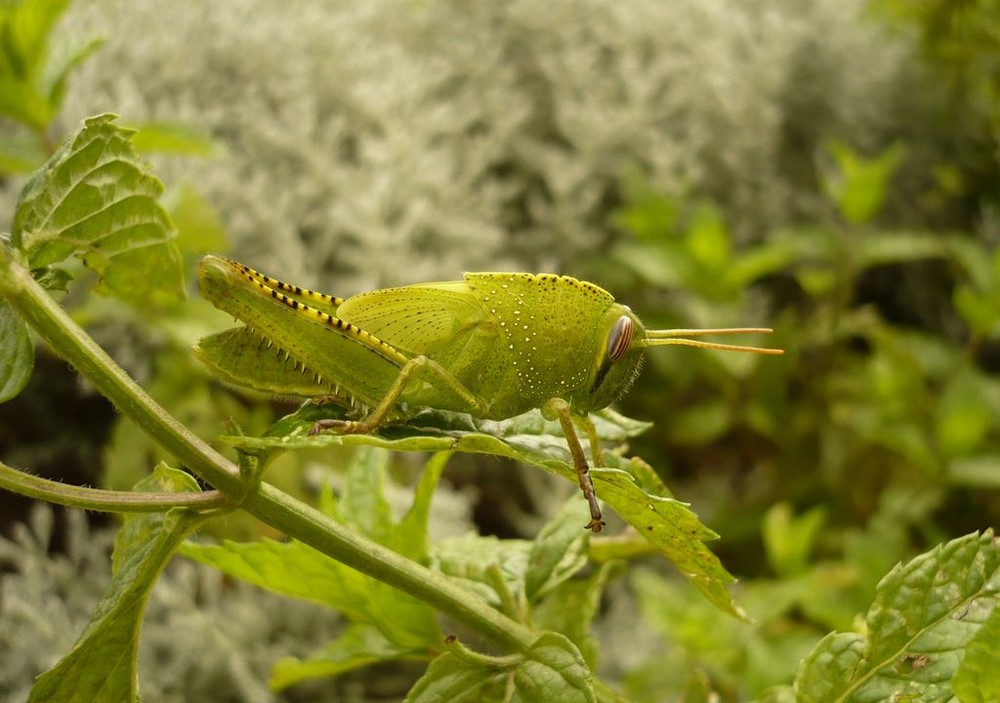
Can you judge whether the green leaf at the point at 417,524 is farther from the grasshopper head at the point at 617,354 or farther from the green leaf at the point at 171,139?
the green leaf at the point at 171,139

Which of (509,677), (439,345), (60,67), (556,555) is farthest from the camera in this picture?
(60,67)

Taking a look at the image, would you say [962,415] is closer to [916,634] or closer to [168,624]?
[916,634]

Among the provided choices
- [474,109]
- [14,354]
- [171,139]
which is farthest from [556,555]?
[474,109]

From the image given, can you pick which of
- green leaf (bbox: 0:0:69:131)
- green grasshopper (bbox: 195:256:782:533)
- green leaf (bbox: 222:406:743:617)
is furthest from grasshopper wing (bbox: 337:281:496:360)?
green leaf (bbox: 0:0:69:131)

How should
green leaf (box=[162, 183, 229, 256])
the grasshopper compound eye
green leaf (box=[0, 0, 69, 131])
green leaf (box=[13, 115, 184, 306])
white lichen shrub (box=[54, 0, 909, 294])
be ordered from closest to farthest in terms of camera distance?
green leaf (box=[13, 115, 184, 306])
the grasshopper compound eye
green leaf (box=[0, 0, 69, 131])
green leaf (box=[162, 183, 229, 256])
white lichen shrub (box=[54, 0, 909, 294])

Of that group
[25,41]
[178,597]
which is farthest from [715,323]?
[25,41]

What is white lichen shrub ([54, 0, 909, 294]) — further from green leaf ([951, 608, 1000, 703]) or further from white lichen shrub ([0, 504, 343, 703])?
green leaf ([951, 608, 1000, 703])
